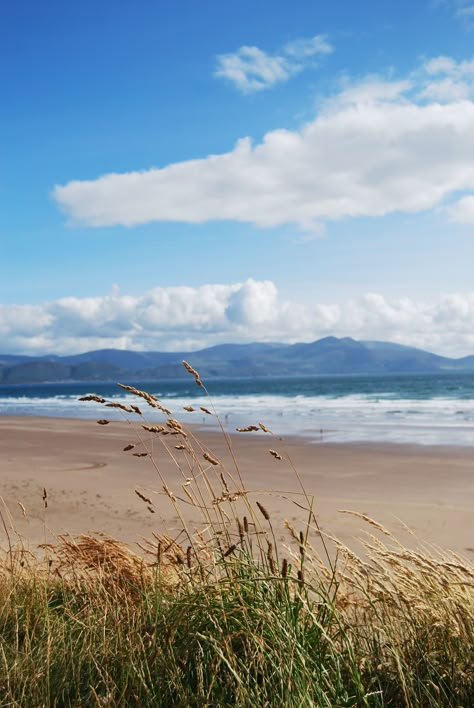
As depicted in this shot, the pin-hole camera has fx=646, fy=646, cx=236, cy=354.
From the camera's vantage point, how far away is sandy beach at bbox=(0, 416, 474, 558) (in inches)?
410

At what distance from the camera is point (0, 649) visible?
11.8 feet

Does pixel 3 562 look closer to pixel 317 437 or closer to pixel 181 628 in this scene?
pixel 181 628

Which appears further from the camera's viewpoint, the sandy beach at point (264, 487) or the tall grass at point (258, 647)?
the sandy beach at point (264, 487)

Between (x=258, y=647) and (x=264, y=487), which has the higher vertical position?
(x=258, y=647)

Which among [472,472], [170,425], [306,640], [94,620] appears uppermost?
[170,425]

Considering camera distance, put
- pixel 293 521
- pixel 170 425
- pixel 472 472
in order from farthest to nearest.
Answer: pixel 472 472
pixel 293 521
pixel 170 425

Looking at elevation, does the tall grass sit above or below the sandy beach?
above

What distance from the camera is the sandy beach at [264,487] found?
1041 centimetres

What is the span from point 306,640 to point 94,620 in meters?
1.60

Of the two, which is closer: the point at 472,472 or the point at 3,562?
the point at 3,562

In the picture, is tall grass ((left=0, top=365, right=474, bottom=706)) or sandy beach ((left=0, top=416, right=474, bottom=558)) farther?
sandy beach ((left=0, top=416, right=474, bottom=558))

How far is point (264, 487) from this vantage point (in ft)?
49.8

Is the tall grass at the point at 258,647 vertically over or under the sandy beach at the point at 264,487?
over

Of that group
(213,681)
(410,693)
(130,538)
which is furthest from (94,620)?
(130,538)
